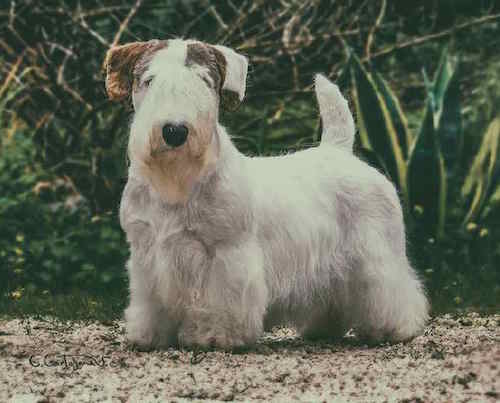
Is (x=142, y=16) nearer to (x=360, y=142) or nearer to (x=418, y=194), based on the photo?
(x=360, y=142)

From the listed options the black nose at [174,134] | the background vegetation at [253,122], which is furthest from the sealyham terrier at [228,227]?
the background vegetation at [253,122]

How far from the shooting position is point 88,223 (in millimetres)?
7590

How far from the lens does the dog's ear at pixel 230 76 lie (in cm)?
466

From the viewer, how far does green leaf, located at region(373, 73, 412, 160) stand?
24.3 ft

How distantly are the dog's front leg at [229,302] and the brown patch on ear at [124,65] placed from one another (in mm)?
839

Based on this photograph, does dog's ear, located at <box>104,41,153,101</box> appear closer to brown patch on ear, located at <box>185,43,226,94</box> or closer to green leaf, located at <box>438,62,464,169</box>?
brown patch on ear, located at <box>185,43,226,94</box>

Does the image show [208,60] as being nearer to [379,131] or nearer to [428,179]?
[379,131]

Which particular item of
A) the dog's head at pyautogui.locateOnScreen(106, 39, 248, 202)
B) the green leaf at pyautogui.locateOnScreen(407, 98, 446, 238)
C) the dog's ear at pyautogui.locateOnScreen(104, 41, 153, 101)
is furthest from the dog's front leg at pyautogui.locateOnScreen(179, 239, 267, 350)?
the green leaf at pyautogui.locateOnScreen(407, 98, 446, 238)

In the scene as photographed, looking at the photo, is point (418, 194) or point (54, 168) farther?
point (54, 168)

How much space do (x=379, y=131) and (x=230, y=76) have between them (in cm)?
292

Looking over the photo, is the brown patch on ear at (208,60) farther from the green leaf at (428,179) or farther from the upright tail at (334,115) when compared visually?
the green leaf at (428,179)

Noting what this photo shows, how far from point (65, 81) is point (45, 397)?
4.67m

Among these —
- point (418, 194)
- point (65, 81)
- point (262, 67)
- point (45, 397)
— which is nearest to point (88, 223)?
point (65, 81)

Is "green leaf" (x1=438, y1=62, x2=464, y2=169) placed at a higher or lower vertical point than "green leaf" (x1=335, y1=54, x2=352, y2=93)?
lower
